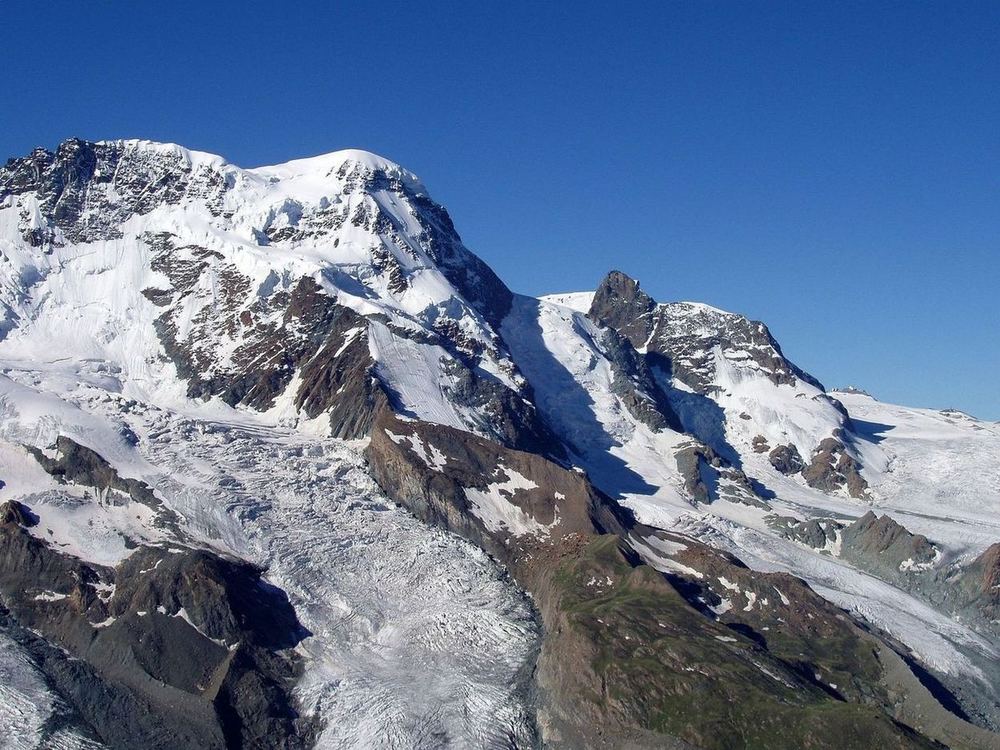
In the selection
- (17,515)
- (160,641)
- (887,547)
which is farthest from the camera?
(887,547)

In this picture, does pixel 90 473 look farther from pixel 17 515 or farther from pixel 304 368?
pixel 304 368

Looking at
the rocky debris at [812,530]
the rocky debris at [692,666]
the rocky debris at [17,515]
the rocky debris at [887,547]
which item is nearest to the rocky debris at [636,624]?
the rocky debris at [692,666]

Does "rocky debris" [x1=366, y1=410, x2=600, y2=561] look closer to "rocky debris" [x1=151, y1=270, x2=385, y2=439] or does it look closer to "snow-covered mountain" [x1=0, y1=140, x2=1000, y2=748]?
"snow-covered mountain" [x1=0, y1=140, x2=1000, y2=748]

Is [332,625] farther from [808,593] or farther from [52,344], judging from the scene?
[52,344]

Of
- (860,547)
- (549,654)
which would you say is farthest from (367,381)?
(860,547)

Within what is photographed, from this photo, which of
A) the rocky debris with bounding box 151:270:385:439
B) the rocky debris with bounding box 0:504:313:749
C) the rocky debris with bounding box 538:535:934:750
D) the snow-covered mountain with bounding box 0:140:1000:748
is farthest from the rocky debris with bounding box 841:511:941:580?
the rocky debris with bounding box 0:504:313:749

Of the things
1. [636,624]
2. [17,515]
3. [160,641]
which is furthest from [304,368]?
[636,624]

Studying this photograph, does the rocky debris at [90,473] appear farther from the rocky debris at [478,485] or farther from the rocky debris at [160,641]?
the rocky debris at [478,485]

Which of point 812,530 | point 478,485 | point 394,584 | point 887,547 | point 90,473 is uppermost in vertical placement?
point 812,530

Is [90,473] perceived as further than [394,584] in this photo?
Yes
